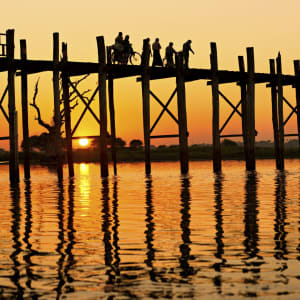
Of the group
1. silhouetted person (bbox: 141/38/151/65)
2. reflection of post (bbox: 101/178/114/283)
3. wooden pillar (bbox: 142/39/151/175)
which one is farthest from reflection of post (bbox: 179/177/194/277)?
silhouetted person (bbox: 141/38/151/65)

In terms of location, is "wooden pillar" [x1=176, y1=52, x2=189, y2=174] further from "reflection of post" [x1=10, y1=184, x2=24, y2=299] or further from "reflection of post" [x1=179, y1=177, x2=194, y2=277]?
"reflection of post" [x1=10, y1=184, x2=24, y2=299]

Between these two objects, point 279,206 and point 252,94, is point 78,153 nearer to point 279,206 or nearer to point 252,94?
point 252,94

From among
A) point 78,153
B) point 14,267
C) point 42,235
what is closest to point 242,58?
point 42,235

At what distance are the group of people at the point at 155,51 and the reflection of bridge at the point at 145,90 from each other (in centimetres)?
39

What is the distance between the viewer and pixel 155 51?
3275cm

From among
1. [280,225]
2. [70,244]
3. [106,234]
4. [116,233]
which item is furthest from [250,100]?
[70,244]

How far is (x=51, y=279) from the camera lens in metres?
9.34

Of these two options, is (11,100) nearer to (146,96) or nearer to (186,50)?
(146,96)

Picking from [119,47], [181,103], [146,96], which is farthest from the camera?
[181,103]

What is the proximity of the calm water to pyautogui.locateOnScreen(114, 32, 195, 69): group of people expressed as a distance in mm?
11177

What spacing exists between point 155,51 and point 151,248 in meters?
21.8

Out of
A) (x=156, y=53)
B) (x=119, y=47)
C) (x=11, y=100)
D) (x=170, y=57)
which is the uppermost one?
(x=119, y=47)

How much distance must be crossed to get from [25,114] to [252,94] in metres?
9.15

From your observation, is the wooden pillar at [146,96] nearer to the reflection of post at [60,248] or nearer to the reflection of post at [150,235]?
the reflection of post at [150,235]
